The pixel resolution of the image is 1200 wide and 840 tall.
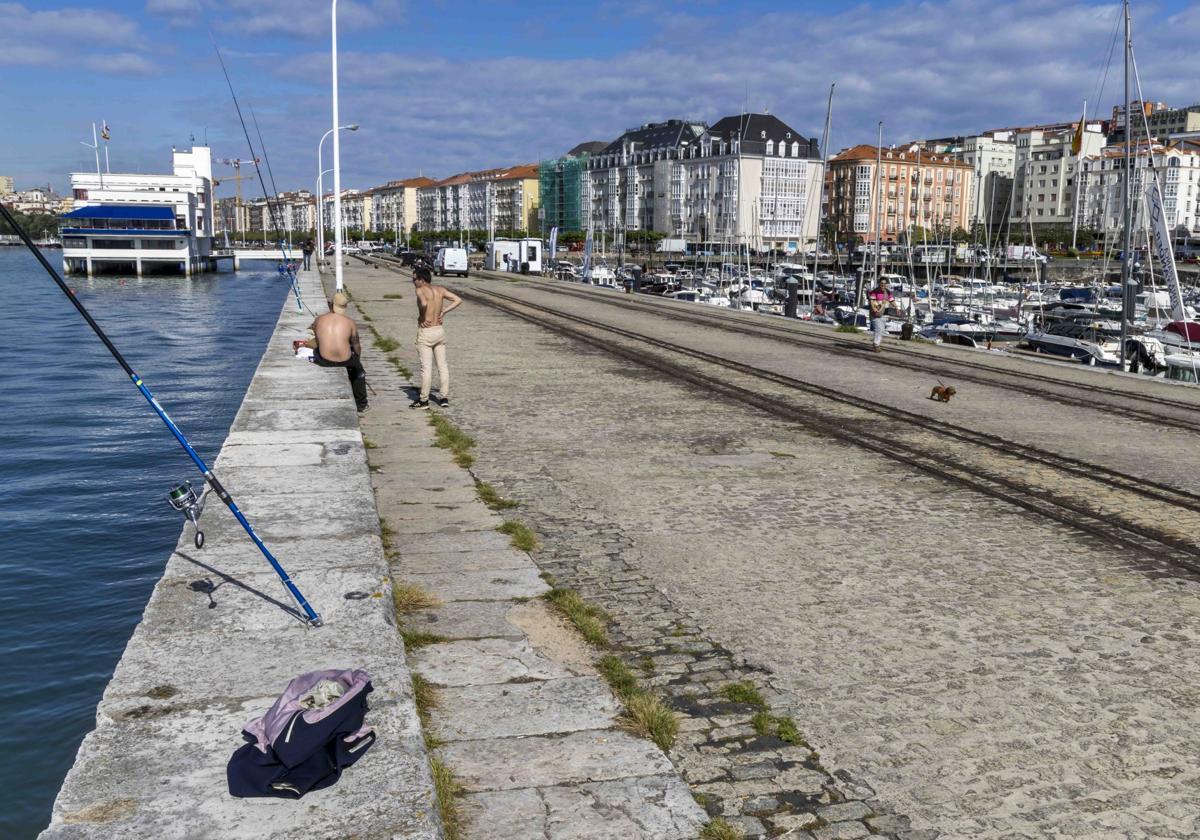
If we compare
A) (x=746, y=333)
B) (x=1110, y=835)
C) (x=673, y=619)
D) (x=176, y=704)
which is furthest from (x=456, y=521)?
(x=746, y=333)

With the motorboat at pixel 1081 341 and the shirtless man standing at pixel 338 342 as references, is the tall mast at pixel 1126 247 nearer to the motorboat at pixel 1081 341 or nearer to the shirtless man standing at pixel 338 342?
the motorboat at pixel 1081 341

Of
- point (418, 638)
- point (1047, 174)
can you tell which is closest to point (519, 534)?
point (418, 638)

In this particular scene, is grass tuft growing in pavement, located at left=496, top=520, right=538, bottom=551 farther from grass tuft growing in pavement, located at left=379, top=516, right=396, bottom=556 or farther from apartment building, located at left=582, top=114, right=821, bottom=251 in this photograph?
apartment building, located at left=582, top=114, right=821, bottom=251

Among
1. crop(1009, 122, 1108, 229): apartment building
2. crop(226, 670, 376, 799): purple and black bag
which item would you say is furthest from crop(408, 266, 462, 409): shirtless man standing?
crop(1009, 122, 1108, 229): apartment building

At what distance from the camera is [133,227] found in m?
94.2

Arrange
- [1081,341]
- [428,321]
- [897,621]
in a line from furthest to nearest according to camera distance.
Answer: [1081,341] → [428,321] → [897,621]

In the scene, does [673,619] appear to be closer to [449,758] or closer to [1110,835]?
[449,758]

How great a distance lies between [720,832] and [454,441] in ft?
26.5

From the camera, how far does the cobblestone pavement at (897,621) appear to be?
4078 mm

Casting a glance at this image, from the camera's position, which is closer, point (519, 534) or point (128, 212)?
point (519, 534)

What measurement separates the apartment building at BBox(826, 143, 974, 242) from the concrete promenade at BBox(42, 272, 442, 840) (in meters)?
137

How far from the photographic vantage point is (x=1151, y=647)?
18.3ft

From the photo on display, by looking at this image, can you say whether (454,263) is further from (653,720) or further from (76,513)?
(653,720)

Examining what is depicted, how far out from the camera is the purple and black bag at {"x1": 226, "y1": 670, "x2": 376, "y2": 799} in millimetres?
3318
